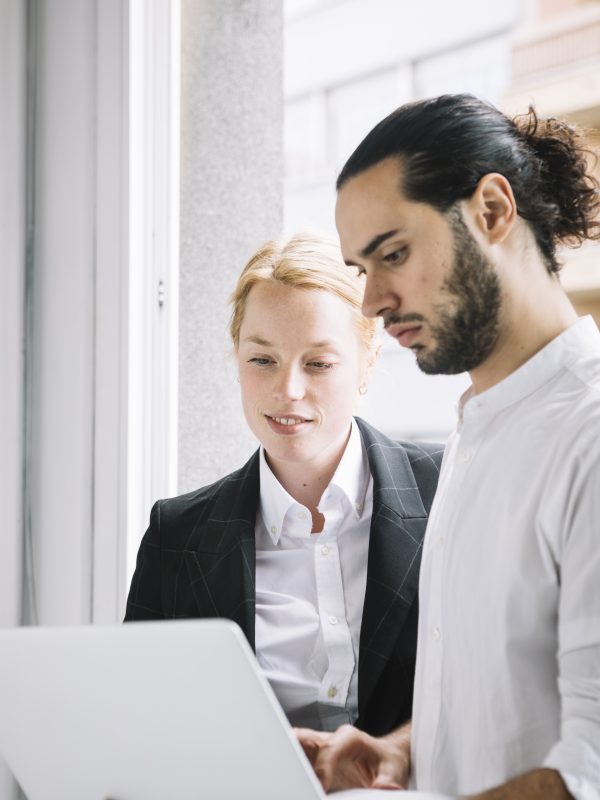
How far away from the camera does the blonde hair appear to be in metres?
1.58

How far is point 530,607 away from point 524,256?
39cm

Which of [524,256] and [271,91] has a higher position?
[271,91]

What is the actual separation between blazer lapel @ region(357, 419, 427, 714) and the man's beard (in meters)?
0.41

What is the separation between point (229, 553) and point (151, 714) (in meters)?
0.56

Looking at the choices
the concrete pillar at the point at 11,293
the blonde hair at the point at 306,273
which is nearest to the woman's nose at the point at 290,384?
the blonde hair at the point at 306,273

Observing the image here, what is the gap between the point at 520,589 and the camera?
105cm

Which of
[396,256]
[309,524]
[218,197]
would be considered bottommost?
[309,524]

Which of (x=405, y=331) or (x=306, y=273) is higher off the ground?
(x=306, y=273)

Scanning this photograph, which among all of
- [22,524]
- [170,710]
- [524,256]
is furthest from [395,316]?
[22,524]

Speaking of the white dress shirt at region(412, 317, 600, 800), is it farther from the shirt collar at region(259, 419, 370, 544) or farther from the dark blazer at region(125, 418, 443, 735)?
the shirt collar at region(259, 419, 370, 544)

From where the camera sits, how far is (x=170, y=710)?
979mm

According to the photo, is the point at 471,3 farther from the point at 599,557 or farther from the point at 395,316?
the point at 599,557

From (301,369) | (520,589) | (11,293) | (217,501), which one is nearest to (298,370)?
(301,369)

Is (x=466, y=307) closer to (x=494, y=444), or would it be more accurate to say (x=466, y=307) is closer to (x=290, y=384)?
(x=494, y=444)
